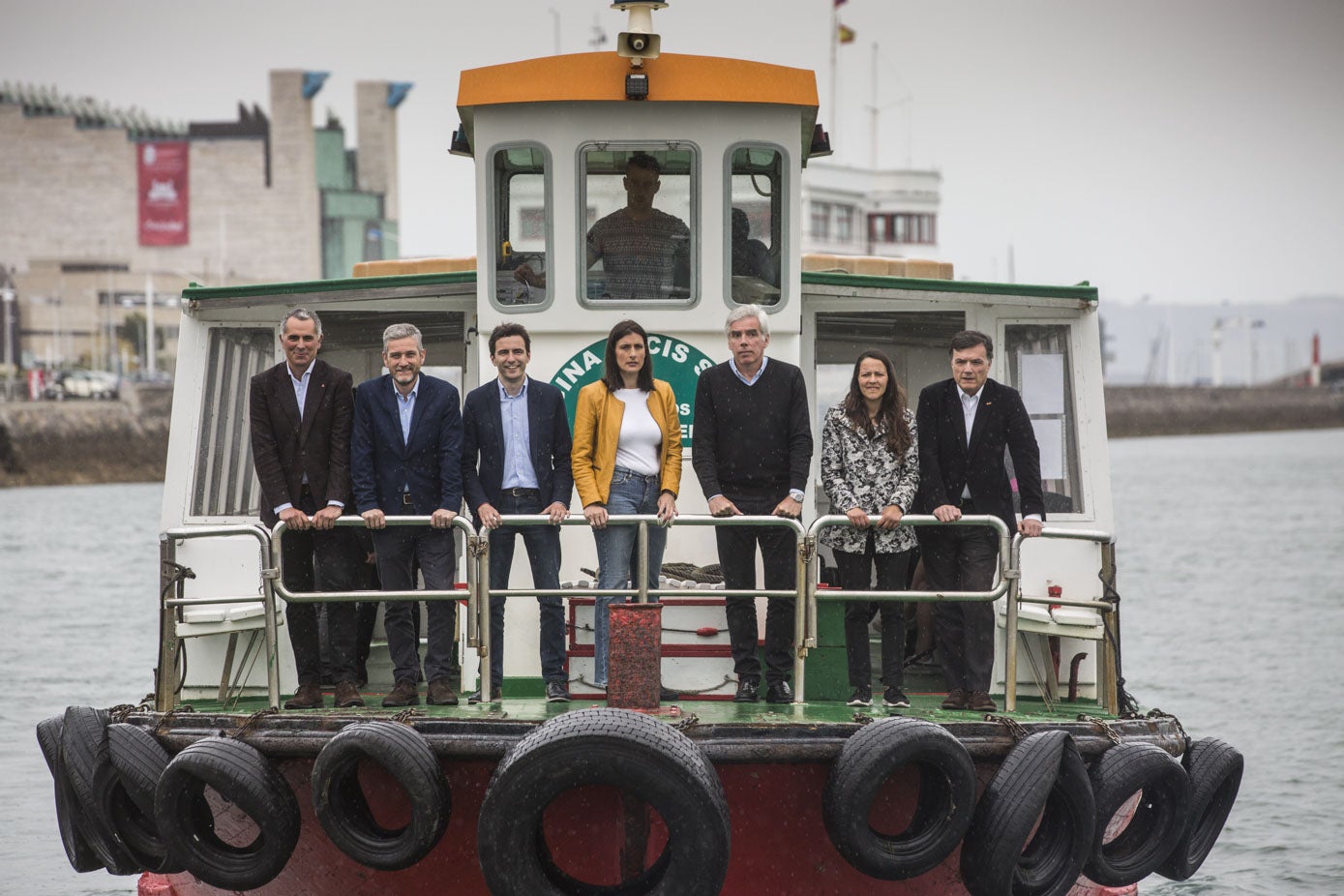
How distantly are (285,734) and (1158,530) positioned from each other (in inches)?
1539

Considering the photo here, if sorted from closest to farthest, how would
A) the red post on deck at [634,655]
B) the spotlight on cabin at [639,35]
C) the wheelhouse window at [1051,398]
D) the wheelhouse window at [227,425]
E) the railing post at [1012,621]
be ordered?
the red post on deck at [634,655]
the railing post at [1012,621]
the spotlight on cabin at [639,35]
the wheelhouse window at [1051,398]
the wheelhouse window at [227,425]

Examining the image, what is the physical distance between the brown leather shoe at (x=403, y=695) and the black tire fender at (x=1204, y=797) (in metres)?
3.60

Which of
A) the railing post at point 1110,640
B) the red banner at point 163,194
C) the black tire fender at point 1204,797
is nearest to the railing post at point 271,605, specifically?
the railing post at point 1110,640

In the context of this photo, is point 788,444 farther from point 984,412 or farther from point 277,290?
point 277,290

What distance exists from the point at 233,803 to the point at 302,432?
1784 millimetres

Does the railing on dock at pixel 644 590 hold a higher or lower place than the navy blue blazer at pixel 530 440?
lower

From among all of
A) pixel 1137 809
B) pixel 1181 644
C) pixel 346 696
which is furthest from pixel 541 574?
pixel 1181 644

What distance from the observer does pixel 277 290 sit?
9469 millimetres

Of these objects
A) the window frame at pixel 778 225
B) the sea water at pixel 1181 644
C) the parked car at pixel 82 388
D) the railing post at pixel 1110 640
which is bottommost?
the sea water at pixel 1181 644

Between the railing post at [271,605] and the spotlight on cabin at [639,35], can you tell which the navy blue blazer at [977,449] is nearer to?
the spotlight on cabin at [639,35]

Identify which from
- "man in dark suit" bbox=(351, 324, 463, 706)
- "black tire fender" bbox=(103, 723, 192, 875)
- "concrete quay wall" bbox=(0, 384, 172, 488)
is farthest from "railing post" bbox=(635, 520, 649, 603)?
"concrete quay wall" bbox=(0, 384, 172, 488)

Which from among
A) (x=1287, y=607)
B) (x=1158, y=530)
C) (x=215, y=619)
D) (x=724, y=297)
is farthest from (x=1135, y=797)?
(x=1158, y=530)

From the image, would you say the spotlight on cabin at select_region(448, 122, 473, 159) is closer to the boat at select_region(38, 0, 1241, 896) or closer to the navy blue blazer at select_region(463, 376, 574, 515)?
the boat at select_region(38, 0, 1241, 896)

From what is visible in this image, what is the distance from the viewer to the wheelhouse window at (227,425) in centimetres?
966
